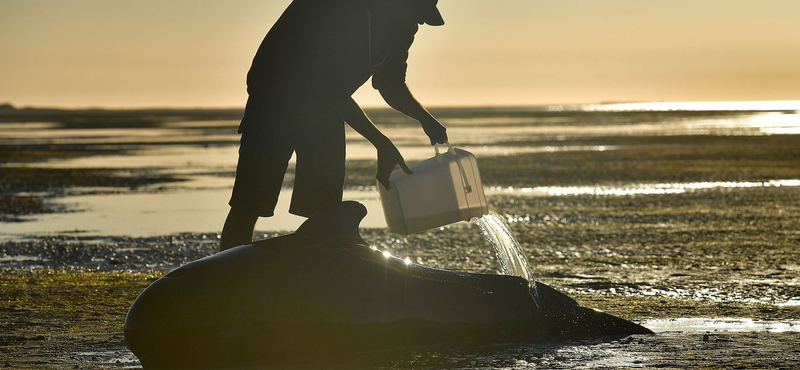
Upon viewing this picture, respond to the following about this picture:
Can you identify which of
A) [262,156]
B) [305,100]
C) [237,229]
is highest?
[305,100]

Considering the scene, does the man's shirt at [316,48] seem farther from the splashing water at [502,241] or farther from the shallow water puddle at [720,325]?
the shallow water puddle at [720,325]

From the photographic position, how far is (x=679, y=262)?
12.0 m

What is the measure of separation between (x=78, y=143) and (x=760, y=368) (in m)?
45.6

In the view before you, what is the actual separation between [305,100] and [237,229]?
2.96 ft

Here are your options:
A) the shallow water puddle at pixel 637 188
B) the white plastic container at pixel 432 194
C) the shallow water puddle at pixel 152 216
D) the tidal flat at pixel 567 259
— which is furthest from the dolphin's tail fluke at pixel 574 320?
the shallow water puddle at pixel 637 188

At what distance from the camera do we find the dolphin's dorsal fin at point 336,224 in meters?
7.35

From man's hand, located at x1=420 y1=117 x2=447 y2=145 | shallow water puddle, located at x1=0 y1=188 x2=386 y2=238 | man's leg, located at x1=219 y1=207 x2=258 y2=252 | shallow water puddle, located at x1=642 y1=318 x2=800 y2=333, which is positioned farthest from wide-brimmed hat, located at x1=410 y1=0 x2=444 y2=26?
shallow water puddle, located at x1=0 y1=188 x2=386 y2=238

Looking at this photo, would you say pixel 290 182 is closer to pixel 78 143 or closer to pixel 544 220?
pixel 544 220

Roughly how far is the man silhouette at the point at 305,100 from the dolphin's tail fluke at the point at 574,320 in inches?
58.0

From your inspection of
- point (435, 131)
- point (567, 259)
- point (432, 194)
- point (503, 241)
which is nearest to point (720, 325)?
point (503, 241)

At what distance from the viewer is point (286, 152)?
24.7 ft

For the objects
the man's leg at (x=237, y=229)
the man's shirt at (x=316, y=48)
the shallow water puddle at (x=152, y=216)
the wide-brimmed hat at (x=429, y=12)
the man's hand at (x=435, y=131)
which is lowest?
the shallow water puddle at (x=152, y=216)

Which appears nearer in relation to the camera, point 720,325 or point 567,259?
A: point 720,325

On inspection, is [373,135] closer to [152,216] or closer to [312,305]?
[312,305]
